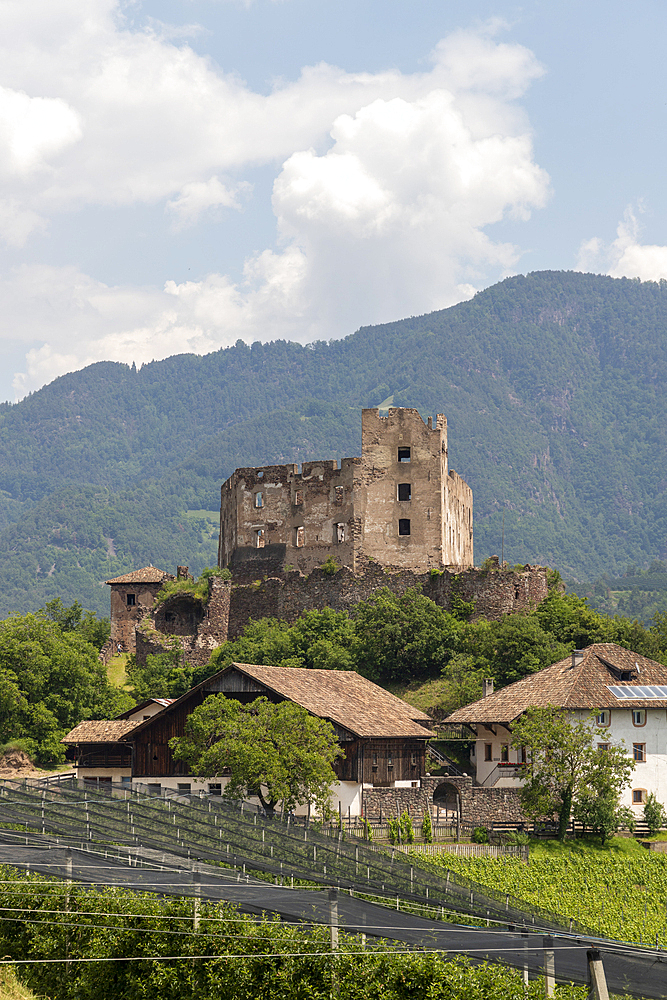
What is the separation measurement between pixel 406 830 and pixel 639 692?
55.4 ft

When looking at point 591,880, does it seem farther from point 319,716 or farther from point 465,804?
point 319,716

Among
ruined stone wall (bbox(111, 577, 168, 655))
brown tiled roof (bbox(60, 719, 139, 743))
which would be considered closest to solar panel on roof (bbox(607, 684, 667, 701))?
brown tiled roof (bbox(60, 719, 139, 743))

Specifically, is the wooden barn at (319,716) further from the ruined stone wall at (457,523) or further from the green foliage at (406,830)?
the ruined stone wall at (457,523)

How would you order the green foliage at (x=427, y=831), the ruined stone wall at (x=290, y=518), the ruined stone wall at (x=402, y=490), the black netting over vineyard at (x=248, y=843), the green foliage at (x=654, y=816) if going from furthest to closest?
1. the ruined stone wall at (x=290, y=518)
2. the ruined stone wall at (x=402, y=490)
3. the green foliage at (x=654, y=816)
4. the green foliage at (x=427, y=831)
5. the black netting over vineyard at (x=248, y=843)

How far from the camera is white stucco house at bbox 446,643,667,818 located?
6347 cm

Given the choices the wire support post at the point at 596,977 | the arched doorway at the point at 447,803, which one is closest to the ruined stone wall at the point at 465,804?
Answer: the arched doorway at the point at 447,803

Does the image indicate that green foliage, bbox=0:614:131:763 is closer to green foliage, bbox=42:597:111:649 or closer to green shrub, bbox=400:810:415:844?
green foliage, bbox=42:597:111:649

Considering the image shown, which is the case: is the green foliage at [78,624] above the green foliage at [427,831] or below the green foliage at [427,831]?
above

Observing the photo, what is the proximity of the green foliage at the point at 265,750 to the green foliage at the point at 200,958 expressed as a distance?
→ 2254 centimetres

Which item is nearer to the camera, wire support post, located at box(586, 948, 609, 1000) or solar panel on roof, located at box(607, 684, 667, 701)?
wire support post, located at box(586, 948, 609, 1000)

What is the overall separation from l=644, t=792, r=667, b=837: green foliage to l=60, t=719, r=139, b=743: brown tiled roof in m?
27.0

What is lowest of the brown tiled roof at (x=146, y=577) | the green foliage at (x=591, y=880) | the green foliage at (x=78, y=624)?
the green foliage at (x=591, y=880)

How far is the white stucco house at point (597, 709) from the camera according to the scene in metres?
63.5

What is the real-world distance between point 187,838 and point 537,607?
5176 centimetres
